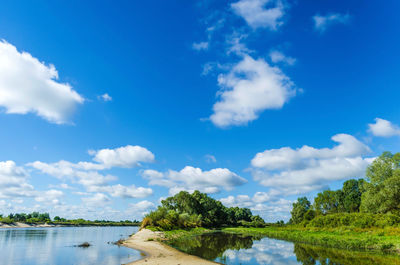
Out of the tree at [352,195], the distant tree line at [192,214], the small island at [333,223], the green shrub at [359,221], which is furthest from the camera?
the tree at [352,195]

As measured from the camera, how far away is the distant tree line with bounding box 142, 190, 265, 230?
7619 centimetres

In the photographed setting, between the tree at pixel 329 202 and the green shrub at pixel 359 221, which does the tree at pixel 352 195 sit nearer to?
the tree at pixel 329 202

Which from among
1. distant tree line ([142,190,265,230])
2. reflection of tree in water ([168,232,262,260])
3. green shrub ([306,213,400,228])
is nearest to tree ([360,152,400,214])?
green shrub ([306,213,400,228])

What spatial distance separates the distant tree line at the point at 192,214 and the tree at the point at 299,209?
3973cm

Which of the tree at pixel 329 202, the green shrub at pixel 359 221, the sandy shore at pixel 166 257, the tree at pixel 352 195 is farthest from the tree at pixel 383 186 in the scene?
the tree at pixel 329 202

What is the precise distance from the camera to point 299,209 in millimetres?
140000

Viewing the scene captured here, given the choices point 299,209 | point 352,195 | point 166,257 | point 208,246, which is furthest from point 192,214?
point 166,257

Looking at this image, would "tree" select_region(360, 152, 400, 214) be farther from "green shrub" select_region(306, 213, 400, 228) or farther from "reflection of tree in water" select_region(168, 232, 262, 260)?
"reflection of tree in water" select_region(168, 232, 262, 260)

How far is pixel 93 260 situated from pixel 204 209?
11295cm

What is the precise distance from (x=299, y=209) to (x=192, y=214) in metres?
65.3

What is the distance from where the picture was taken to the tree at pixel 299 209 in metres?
136

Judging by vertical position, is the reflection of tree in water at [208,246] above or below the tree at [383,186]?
below

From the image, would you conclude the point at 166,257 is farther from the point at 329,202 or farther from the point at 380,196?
the point at 329,202

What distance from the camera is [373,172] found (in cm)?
6881
